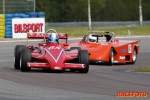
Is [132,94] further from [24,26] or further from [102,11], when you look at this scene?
[102,11]

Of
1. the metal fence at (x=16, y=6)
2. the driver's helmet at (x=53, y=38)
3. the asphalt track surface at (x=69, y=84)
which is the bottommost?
the asphalt track surface at (x=69, y=84)

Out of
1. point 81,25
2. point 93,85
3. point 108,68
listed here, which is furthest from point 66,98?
point 81,25

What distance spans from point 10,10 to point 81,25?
2555 cm

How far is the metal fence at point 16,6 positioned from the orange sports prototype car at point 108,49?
63.7 feet

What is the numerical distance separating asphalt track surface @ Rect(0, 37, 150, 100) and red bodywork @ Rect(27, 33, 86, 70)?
0.23 m

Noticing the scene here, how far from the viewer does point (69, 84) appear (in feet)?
46.0

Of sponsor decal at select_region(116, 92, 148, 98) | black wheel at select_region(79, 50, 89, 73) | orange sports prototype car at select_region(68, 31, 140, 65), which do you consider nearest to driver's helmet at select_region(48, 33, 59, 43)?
black wheel at select_region(79, 50, 89, 73)

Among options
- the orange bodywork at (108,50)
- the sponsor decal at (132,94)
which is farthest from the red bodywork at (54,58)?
the sponsor decal at (132,94)

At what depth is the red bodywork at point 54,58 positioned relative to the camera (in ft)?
53.1

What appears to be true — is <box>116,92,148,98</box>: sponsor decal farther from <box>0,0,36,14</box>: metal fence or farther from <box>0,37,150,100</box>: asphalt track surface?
<box>0,0,36,14</box>: metal fence

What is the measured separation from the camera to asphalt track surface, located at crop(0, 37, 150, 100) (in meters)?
12.1

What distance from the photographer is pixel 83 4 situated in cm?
6669

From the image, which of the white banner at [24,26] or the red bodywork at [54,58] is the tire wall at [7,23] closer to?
the white banner at [24,26]

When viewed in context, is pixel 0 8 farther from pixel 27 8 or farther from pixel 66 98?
pixel 66 98
